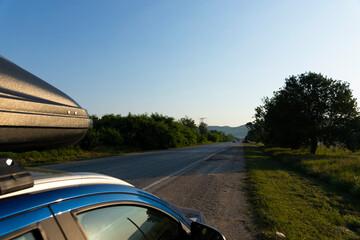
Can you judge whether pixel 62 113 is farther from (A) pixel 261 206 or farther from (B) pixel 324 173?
(B) pixel 324 173

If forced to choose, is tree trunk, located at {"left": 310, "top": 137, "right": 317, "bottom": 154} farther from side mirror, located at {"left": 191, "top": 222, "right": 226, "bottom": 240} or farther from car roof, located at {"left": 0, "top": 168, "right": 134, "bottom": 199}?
car roof, located at {"left": 0, "top": 168, "right": 134, "bottom": 199}

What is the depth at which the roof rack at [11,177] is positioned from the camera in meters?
0.94

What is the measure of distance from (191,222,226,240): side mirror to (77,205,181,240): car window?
143 millimetres

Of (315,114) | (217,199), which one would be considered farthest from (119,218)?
(315,114)

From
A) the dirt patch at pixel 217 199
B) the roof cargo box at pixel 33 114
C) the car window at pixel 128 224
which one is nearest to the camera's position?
the roof cargo box at pixel 33 114

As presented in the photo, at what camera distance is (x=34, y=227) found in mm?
909

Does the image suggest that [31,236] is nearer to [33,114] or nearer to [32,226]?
[32,226]

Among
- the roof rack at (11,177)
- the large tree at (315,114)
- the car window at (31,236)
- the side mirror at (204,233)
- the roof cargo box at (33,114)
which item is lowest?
the side mirror at (204,233)

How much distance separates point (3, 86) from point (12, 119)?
0.52ft

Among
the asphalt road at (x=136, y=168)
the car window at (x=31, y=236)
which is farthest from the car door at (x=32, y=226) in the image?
the asphalt road at (x=136, y=168)

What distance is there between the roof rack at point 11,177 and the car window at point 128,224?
284mm

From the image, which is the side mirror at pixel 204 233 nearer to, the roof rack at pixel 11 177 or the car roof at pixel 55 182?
the car roof at pixel 55 182

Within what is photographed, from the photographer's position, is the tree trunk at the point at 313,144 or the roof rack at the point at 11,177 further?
the tree trunk at the point at 313,144

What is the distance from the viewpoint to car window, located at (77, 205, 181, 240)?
1.24 metres
